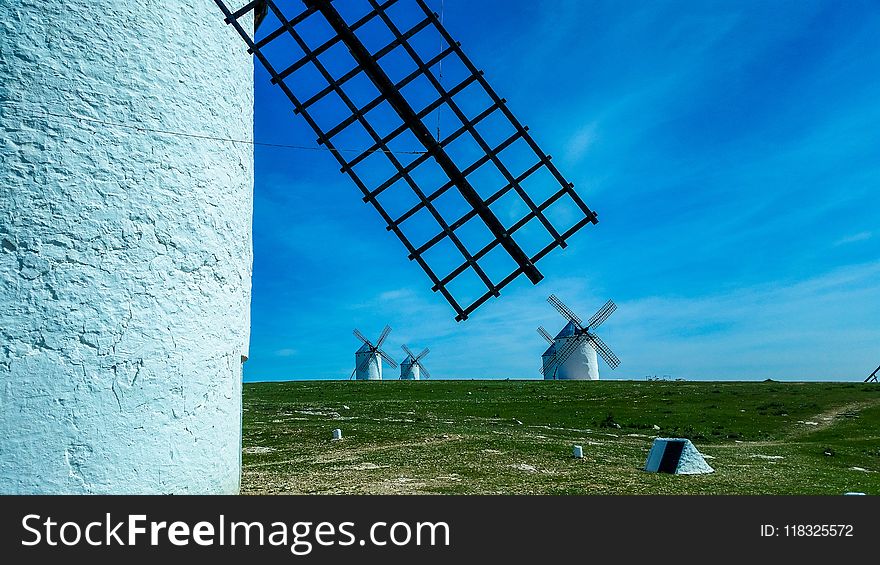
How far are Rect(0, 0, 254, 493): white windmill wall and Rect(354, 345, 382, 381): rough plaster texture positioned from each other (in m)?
55.1

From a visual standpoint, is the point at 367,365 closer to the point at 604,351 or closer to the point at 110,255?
the point at 604,351

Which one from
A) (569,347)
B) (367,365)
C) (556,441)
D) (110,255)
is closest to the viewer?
(110,255)

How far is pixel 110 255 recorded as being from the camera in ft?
21.3

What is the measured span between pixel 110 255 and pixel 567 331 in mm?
45668

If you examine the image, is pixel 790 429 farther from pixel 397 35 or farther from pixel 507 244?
pixel 397 35

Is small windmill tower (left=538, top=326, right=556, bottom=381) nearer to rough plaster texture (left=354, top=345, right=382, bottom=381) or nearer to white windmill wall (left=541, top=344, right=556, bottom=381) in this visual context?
white windmill wall (left=541, top=344, right=556, bottom=381)

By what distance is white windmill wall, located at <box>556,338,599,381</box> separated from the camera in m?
48.8

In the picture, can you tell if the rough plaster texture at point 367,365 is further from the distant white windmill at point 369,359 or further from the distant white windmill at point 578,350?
the distant white windmill at point 578,350

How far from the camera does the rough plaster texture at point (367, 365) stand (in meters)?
62.2

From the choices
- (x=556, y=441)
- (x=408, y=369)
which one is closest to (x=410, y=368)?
(x=408, y=369)

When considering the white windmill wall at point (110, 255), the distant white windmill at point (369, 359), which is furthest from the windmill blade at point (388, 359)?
the white windmill wall at point (110, 255)

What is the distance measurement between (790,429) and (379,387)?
2505cm

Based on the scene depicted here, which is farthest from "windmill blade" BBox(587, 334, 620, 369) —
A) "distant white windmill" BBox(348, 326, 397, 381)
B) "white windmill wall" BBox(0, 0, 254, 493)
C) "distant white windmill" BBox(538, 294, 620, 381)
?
"white windmill wall" BBox(0, 0, 254, 493)
